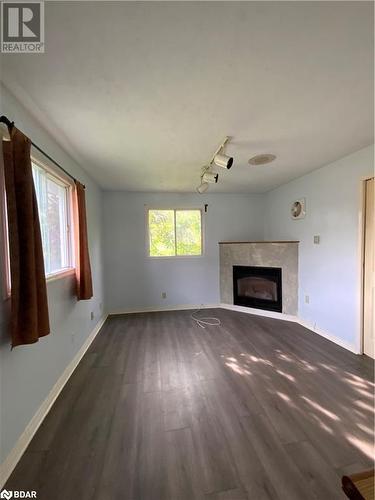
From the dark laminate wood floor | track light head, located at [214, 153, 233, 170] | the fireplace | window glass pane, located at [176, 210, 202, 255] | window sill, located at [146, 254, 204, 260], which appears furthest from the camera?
window glass pane, located at [176, 210, 202, 255]

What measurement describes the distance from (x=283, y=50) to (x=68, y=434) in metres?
2.76

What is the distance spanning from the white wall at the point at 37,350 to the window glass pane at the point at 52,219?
21 centimetres

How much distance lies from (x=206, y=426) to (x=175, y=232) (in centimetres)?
334

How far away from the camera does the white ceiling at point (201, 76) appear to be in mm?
999

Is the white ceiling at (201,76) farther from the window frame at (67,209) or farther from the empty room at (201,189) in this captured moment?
the window frame at (67,209)

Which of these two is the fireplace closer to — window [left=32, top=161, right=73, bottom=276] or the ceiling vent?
the ceiling vent

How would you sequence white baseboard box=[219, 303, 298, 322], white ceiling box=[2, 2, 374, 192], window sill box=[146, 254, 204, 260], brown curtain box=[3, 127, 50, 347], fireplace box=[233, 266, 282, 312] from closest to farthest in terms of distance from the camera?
1. white ceiling box=[2, 2, 374, 192]
2. brown curtain box=[3, 127, 50, 347]
3. white baseboard box=[219, 303, 298, 322]
4. fireplace box=[233, 266, 282, 312]
5. window sill box=[146, 254, 204, 260]

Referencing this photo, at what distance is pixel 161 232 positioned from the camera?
443 cm

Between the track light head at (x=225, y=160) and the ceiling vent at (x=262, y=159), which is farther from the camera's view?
the ceiling vent at (x=262, y=159)

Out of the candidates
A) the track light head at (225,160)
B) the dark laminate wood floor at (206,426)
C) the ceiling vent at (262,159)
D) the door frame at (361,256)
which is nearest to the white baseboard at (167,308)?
the dark laminate wood floor at (206,426)

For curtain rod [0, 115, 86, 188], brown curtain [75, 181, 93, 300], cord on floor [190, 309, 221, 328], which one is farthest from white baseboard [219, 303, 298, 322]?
curtain rod [0, 115, 86, 188]

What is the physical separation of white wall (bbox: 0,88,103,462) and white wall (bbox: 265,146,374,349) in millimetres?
3268

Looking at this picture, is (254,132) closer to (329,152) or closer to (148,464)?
(329,152)

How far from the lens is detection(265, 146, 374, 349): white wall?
8.55ft
